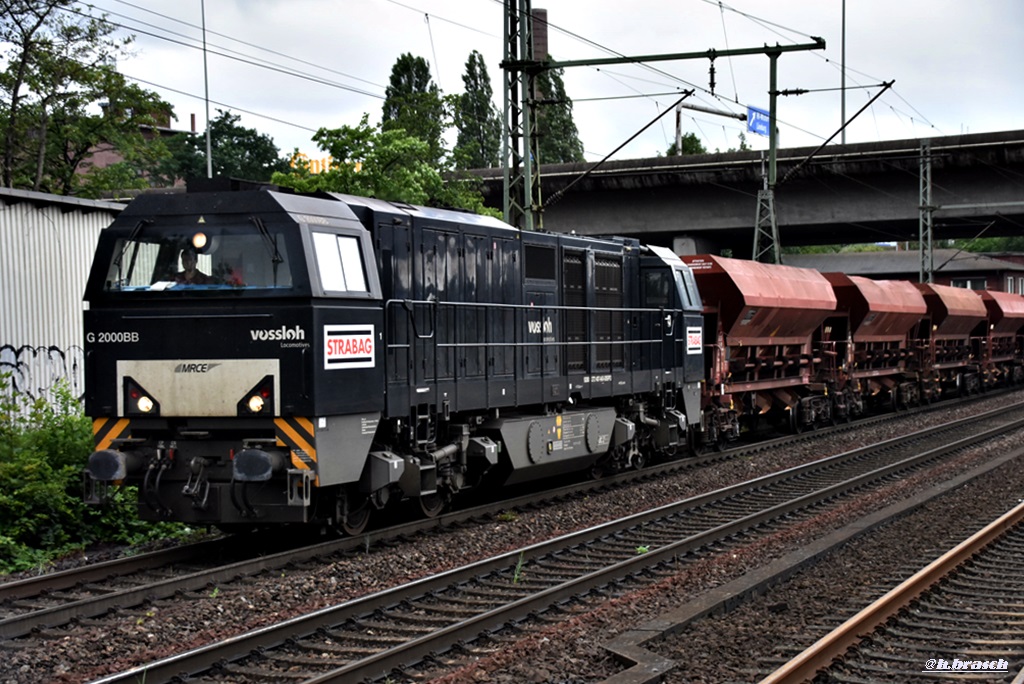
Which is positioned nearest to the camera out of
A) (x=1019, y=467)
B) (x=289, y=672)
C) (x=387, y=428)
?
(x=289, y=672)

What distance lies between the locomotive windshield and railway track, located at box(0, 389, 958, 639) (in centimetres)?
262

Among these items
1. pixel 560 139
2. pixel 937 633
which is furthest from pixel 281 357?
pixel 560 139

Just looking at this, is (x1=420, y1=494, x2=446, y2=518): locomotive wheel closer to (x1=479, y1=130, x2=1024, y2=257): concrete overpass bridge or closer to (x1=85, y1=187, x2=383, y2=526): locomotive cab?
(x1=85, y1=187, x2=383, y2=526): locomotive cab

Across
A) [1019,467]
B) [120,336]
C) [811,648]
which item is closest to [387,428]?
[120,336]

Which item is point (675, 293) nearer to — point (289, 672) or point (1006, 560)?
point (1006, 560)

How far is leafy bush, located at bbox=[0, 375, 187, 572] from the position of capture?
11.6 metres

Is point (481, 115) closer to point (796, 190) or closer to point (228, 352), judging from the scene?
point (796, 190)

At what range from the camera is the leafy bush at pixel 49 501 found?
11.6 meters

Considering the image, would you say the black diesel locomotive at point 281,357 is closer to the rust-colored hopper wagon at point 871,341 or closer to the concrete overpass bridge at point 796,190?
the rust-colored hopper wagon at point 871,341

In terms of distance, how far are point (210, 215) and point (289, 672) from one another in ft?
16.9

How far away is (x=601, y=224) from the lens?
42.9 meters

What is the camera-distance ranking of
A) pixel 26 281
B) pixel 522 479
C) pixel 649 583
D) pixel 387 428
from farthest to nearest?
pixel 26 281 → pixel 522 479 → pixel 387 428 → pixel 649 583

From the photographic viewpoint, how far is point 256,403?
34.7 ft

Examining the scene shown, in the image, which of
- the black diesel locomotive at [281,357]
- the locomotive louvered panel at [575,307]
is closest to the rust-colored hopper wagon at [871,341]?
the locomotive louvered panel at [575,307]
